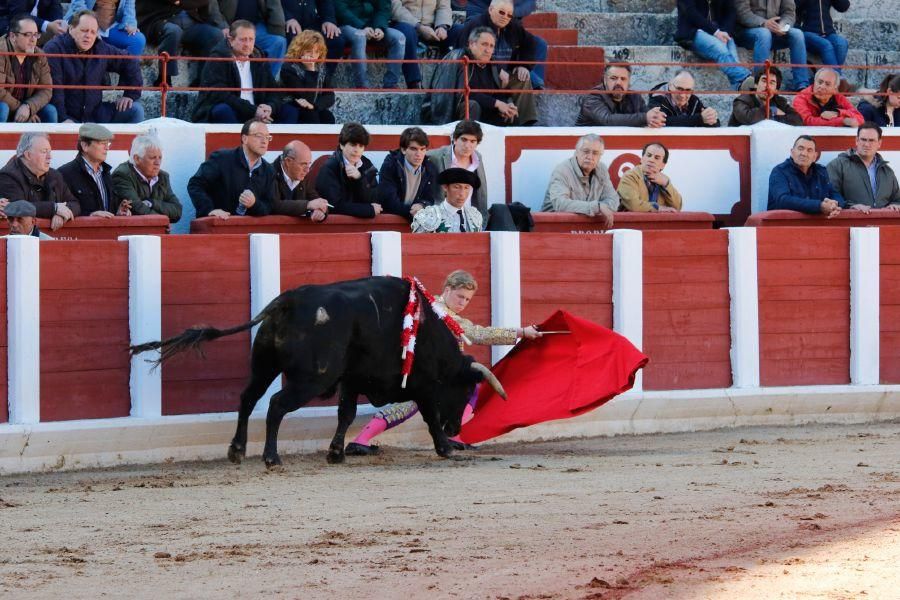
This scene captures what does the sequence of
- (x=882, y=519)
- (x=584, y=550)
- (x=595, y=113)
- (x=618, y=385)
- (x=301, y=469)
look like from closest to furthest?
(x=584, y=550) < (x=882, y=519) < (x=301, y=469) < (x=618, y=385) < (x=595, y=113)

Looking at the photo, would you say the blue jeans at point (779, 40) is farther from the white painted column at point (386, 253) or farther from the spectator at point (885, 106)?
the white painted column at point (386, 253)

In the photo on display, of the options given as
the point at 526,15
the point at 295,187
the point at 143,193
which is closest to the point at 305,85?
the point at 295,187

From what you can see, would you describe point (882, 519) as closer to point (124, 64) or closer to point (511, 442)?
point (511, 442)

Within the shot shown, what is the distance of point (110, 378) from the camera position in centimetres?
836

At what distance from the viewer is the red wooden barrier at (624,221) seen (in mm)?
10539

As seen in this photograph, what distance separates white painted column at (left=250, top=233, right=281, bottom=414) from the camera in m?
8.72

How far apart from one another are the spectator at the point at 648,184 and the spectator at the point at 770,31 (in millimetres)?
2745

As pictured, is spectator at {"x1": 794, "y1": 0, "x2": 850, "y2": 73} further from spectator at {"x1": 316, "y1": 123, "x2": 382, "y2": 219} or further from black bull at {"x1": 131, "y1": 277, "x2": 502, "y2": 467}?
black bull at {"x1": 131, "y1": 277, "x2": 502, "y2": 467}

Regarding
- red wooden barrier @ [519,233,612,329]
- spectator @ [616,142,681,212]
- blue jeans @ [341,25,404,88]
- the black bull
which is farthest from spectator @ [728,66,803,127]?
the black bull

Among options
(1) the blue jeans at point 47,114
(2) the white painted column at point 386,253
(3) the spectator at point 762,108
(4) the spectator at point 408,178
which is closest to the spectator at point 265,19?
(4) the spectator at point 408,178

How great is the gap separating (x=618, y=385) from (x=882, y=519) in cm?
258

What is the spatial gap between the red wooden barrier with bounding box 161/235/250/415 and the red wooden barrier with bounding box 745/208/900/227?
13.3 ft

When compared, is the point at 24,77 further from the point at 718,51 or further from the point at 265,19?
the point at 718,51

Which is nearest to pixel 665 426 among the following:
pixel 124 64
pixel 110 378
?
pixel 110 378
